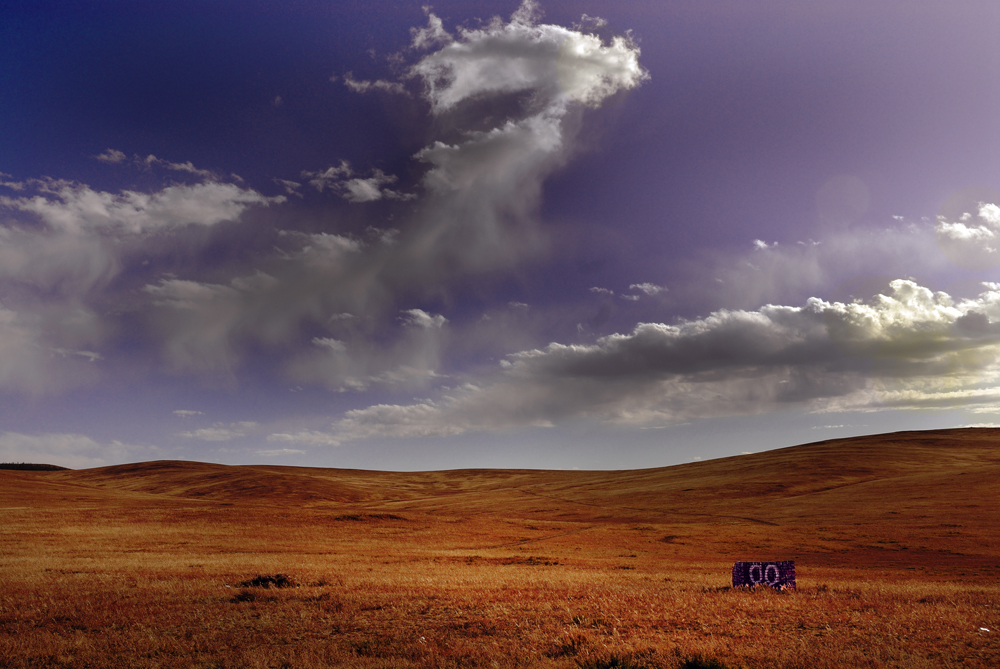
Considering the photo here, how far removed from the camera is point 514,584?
920 inches

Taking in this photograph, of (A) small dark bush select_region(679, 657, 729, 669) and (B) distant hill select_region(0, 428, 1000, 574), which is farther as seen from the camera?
(B) distant hill select_region(0, 428, 1000, 574)

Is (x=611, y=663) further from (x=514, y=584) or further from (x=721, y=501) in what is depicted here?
(x=721, y=501)

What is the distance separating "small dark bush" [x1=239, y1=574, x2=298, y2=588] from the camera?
21125 millimetres

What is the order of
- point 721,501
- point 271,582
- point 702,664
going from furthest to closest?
point 721,501 < point 271,582 < point 702,664

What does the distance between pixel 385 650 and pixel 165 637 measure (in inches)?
216

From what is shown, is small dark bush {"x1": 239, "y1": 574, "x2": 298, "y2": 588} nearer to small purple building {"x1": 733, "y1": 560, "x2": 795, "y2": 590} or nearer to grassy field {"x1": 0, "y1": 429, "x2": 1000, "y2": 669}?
grassy field {"x1": 0, "y1": 429, "x2": 1000, "y2": 669}

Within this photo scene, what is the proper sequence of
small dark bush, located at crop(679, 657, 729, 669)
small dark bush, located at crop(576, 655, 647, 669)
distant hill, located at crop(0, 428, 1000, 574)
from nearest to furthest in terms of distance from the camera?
small dark bush, located at crop(679, 657, 729, 669) < small dark bush, located at crop(576, 655, 647, 669) < distant hill, located at crop(0, 428, 1000, 574)

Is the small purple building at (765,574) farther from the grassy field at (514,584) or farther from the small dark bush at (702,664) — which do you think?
the small dark bush at (702,664)

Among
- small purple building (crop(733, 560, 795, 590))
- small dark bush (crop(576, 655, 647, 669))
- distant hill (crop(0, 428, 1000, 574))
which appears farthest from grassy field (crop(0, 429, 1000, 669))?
small purple building (crop(733, 560, 795, 590))

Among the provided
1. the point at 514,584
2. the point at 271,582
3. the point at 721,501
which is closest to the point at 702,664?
the point at 514,584

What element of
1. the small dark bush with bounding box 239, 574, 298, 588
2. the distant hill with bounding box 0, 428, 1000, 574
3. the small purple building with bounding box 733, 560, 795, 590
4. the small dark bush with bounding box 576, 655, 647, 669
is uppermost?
the small dark bush with bounding box 576, 655, 647, 669

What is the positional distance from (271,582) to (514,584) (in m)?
9.63

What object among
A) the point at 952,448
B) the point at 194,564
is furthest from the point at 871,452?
the point at 194,564

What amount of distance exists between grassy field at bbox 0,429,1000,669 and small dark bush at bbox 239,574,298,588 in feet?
1.88
